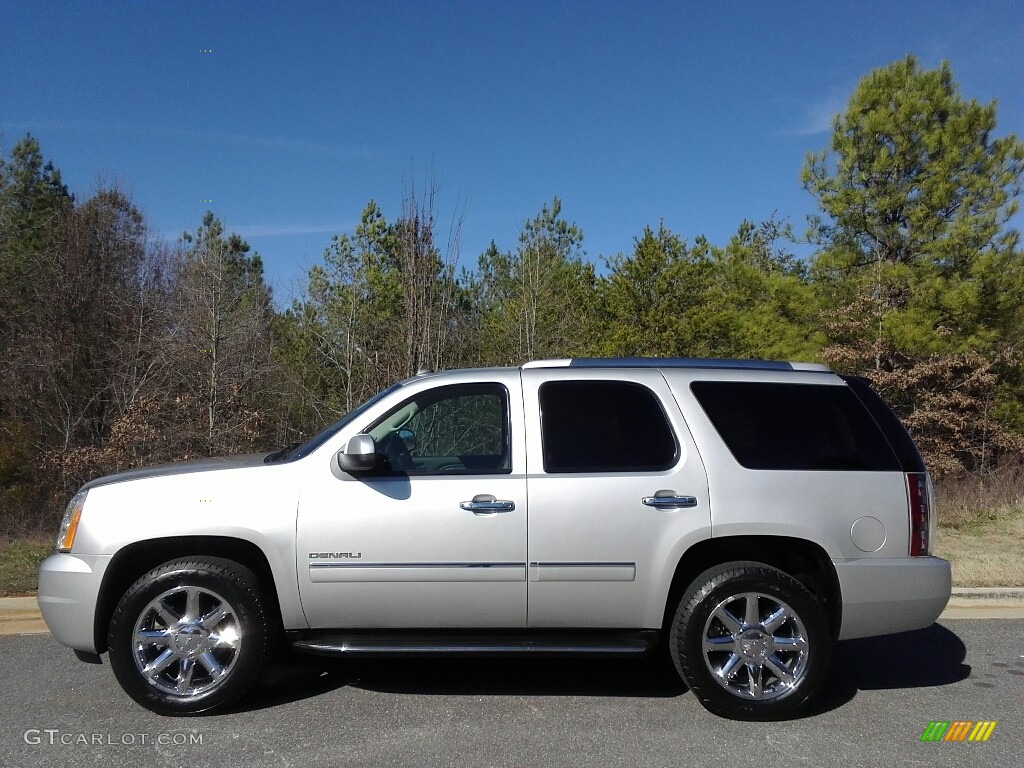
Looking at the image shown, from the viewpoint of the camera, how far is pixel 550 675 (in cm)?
533

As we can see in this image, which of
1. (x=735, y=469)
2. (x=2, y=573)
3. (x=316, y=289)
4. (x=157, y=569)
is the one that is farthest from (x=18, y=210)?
(x=735, y=469)

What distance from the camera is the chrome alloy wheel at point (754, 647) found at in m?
4.55

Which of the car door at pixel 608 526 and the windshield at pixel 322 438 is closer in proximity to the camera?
the car door at pixel 608 526

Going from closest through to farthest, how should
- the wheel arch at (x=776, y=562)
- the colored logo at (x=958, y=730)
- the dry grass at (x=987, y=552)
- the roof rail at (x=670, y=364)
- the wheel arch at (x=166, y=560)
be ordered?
the colored logo at (x=958, y=730) < the wheel arch at (x=166, y=560) < the wheel arch at (x=776, y=562) < the roof rail at (x=670, y=364) < the dry grass at (x=987, y=552)

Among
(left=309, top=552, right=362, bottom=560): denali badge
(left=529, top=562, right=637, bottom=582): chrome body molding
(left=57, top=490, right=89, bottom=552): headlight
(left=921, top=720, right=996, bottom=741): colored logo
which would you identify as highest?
(left=57, top=490, right=89, bottom=552): headlight

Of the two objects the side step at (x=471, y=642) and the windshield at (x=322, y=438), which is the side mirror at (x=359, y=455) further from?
the side step at (x=471, y=642)

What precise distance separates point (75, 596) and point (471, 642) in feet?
6.80

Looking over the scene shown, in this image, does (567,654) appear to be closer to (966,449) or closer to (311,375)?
(311,375)

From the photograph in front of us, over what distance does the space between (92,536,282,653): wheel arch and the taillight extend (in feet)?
11.2

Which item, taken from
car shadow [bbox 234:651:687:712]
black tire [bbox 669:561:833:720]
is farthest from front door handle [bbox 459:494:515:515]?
black tire [bbox 669:561:833:720]

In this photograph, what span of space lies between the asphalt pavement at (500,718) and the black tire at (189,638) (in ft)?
0.48

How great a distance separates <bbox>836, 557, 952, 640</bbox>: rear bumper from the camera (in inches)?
181

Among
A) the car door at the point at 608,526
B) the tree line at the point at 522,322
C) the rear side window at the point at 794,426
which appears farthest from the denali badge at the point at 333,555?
the tree line at the point at 522,322

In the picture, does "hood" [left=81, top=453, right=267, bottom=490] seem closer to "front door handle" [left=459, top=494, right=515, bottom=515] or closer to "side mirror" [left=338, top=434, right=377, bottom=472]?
"side mirror" [left=338, top=434, right=377, bottom=472]
